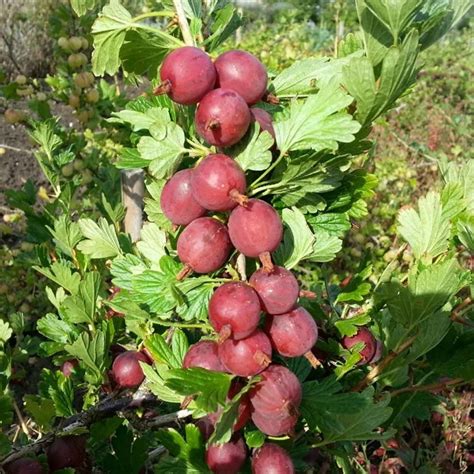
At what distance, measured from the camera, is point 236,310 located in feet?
1.99

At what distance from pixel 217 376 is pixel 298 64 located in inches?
15.8

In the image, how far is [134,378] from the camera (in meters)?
0.89

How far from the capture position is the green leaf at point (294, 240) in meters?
0.72

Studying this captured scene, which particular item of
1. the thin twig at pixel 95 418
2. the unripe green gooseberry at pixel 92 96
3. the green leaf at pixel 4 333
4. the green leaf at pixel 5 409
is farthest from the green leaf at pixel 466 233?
the unripe green gooseberry at pixel 92 96

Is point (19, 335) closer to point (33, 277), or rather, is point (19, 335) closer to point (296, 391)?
point (33, 277)

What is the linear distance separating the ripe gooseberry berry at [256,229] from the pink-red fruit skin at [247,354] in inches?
3.2

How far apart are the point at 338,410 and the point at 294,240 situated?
0.71ft

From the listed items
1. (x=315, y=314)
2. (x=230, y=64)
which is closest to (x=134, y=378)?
(x=315, y=314)

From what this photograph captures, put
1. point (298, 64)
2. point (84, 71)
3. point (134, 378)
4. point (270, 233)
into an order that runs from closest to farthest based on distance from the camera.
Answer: point (270, 233)
point (298, 64)
point (134, 378)
point (84, 71)

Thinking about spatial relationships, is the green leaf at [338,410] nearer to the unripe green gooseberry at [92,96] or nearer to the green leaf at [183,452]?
the green leaf at [183,452]

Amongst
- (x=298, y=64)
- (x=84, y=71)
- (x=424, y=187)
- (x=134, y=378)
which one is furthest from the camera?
(x=424, y=187)

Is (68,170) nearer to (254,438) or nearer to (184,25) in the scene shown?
(184,25)

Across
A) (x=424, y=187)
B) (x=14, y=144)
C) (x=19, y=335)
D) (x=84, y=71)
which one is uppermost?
(x=84, y=71)

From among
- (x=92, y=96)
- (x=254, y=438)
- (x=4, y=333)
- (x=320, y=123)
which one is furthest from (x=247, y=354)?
(x=92, y=96)
